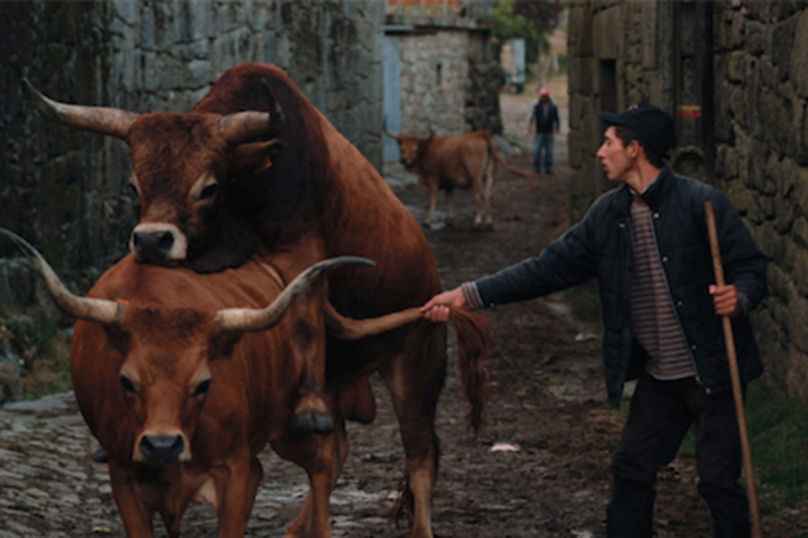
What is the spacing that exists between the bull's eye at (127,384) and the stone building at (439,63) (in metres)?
26.3

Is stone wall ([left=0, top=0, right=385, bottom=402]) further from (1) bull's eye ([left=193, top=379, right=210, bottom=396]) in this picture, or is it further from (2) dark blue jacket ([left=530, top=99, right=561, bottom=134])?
(2) dark blue jacket ([left=530, top=99, right=561, bottom=134])

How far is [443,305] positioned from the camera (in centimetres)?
524

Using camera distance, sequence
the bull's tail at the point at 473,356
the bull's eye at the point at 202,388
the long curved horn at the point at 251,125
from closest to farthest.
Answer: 1. the bull's eye at the point at 202,388
2. the long curved horn at the point at 251,125
3. the bull's tail at the point at 473,356

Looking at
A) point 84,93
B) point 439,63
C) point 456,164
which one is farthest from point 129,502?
point 439,63

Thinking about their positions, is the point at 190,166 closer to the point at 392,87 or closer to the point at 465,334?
the point at 465,334

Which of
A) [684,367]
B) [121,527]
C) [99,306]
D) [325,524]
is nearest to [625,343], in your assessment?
[684,367]

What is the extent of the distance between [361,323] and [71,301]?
5.38ft

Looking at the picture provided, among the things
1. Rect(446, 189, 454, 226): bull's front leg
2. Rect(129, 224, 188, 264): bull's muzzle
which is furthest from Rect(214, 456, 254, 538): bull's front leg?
Rect(446, 189, 454, 226): bull's front leg

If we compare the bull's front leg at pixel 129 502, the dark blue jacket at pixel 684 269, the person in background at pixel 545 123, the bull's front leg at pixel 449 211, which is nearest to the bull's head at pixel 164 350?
the bull's front leg at pixel 129 502

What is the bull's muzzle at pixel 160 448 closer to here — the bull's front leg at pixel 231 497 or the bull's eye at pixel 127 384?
the bull's eye at pixel 127 384

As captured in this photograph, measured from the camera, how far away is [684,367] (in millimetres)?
4699

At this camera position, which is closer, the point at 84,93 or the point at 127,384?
the point at 127,384

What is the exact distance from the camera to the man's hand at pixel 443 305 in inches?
203

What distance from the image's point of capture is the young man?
4.65 meters
